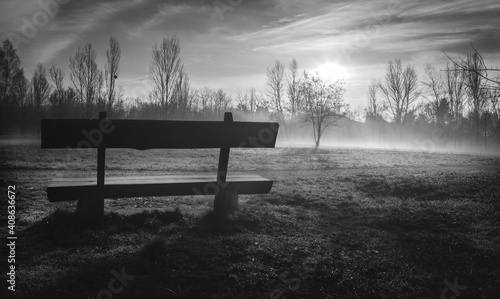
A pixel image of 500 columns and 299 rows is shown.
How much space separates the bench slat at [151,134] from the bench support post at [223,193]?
0.17 meters

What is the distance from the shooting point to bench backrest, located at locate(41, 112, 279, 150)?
10.7 feet

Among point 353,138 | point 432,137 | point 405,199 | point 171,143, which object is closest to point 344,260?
point 171,143

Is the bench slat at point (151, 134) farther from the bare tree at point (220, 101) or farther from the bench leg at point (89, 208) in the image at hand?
the bare tree at point (220, 101)

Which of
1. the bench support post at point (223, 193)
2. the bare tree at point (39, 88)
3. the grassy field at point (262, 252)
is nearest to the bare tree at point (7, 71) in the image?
the bare tree at point (39, 88)

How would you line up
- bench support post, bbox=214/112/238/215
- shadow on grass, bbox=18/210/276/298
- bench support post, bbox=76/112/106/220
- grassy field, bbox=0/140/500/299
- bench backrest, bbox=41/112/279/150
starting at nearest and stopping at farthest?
shadow on grass, bbox=18/210/276/298 < grassy field, bbox=0/140/500/299 < bench backrest, bbox=41/112/279/150 < bench support post, bbox=76/112/106/220 < bench support post, bbox=214/112/238/215

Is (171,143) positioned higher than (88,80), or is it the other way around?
(88,80)

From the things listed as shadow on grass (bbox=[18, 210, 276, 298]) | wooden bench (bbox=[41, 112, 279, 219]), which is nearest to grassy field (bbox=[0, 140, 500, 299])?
shadow on grass (bbox=[18, 210, 276, 298])

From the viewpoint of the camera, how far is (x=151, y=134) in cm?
360

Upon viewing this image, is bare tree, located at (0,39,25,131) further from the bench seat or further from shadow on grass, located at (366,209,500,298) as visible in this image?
shadow on grass, located at (366,209,500,298)

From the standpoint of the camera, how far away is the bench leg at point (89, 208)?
139 inches

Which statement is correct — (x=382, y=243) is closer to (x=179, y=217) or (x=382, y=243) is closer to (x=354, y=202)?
(x=354, y=202)

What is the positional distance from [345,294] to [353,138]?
245 ft

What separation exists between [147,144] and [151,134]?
0.14 metres

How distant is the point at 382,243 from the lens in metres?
3.49
